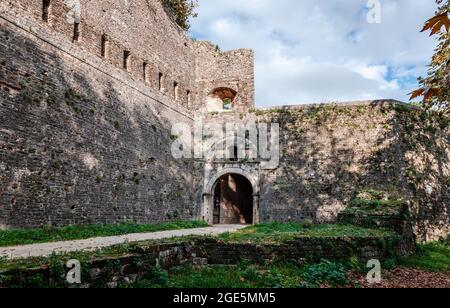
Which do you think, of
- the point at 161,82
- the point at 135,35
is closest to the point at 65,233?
the point at 135,35

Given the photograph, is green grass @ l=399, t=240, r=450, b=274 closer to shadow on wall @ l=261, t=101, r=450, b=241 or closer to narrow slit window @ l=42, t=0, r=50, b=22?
shadow on wall @ l=261, t=101, r=450, b=241

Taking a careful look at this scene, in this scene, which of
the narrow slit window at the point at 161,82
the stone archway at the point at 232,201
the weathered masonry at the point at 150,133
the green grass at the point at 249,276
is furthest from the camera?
the stone archway at the point at 232,201

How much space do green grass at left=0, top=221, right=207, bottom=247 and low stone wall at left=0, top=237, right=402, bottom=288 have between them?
12.8ft

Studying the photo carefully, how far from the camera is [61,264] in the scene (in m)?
4.17

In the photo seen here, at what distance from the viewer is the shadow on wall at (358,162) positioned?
1529 centimetres

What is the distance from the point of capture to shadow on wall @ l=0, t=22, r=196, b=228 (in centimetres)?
903

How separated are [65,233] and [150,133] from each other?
6.70m

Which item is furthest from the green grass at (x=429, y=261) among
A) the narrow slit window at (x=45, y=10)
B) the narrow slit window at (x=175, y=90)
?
the narrow slit window at (x=175, y=90)

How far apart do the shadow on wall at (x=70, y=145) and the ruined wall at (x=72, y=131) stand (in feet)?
0.09

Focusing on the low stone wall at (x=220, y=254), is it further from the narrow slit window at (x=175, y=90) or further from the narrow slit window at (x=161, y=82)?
the narrow slit window at (x=175, y=90)

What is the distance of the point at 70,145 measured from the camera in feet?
35.6

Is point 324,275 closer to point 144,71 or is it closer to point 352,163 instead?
point 352,163
